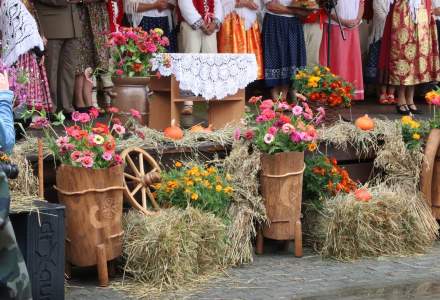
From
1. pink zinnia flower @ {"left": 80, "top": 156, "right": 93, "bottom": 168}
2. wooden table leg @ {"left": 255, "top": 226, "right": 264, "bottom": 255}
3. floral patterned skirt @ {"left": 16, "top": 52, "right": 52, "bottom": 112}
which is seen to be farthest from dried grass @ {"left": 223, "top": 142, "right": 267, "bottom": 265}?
floral patterned skirt @ {"left": 16, "top": 52, "right": 52, "bottom": 112}

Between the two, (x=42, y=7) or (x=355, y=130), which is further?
(x=42, y=7)

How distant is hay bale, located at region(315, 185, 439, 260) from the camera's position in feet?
22.6

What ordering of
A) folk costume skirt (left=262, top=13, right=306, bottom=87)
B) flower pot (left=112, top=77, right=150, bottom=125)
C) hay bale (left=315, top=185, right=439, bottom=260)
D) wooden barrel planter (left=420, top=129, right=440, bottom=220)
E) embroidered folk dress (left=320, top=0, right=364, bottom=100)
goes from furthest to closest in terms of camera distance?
1. embroidered folk dress (left=320, top=0, right=364, bottom=100)
2. folk costume skirt (left=262, top=13, right=306, bottom=87)
3. wooden barrel planter (left=420, top=129, right=440, bottom=220)
4. flower pot (left=112, top=77, right=150, bottom=125)
5. hay bale (left=315, top=185, right=439, bottom=260)

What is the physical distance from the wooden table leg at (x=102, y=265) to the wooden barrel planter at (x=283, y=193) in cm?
137

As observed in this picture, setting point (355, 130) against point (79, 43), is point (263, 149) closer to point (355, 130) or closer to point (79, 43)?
point (355, 130)

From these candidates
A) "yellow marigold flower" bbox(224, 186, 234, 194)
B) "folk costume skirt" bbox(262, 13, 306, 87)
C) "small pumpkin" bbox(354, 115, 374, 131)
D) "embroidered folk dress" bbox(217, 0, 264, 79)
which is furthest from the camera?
"folk costume skirt" bbox(262, 13, 306, 87)

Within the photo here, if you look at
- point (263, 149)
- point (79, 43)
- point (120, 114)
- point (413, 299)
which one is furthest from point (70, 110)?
point (413, 299)

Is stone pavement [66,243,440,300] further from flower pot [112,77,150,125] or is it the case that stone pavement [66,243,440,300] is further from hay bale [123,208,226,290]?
flower pot [112,77,150,125]

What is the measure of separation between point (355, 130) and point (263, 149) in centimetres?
117

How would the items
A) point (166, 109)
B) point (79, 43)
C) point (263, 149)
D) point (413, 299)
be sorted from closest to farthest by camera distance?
point (413, 299), point (263, 149), point (166, 109), point (79, 43)

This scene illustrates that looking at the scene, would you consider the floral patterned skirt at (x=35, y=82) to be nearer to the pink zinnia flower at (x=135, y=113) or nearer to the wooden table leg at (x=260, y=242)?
the pink zinnia flower at (x=135, y=113)

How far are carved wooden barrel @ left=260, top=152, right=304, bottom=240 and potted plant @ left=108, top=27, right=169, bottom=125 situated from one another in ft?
3.70

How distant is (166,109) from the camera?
861 cm

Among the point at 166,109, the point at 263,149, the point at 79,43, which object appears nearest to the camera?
the point at 263,149
